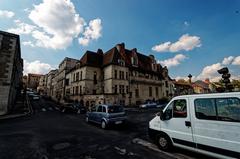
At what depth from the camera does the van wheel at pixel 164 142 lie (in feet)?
18.2

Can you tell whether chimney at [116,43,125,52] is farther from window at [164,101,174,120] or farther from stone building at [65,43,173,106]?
window at [164,101,174,120]

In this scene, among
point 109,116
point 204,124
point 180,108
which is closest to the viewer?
point 204,124

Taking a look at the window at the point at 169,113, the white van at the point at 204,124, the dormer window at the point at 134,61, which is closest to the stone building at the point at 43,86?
the dormer window at the point at 134,61

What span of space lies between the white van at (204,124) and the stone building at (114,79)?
2106cm

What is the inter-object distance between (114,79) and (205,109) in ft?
90.4

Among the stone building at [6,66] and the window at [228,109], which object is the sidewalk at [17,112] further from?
the window at [228,109]

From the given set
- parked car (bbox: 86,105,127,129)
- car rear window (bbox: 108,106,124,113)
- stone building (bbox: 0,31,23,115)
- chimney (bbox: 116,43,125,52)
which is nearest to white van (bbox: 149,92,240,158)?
parked car (bbox: 86,105,127,129)

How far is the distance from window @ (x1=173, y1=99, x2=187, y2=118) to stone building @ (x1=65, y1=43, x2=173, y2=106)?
21.3 metres

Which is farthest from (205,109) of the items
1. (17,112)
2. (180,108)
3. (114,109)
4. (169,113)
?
(17,112)

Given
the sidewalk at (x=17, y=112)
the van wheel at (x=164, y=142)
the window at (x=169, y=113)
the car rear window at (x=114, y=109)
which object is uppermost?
the window at (x=169, y=113)

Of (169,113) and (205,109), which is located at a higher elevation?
(205,109)

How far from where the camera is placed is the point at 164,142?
571 cm

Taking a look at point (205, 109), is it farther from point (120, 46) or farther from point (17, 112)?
point (120, 46)

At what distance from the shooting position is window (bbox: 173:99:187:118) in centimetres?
511
